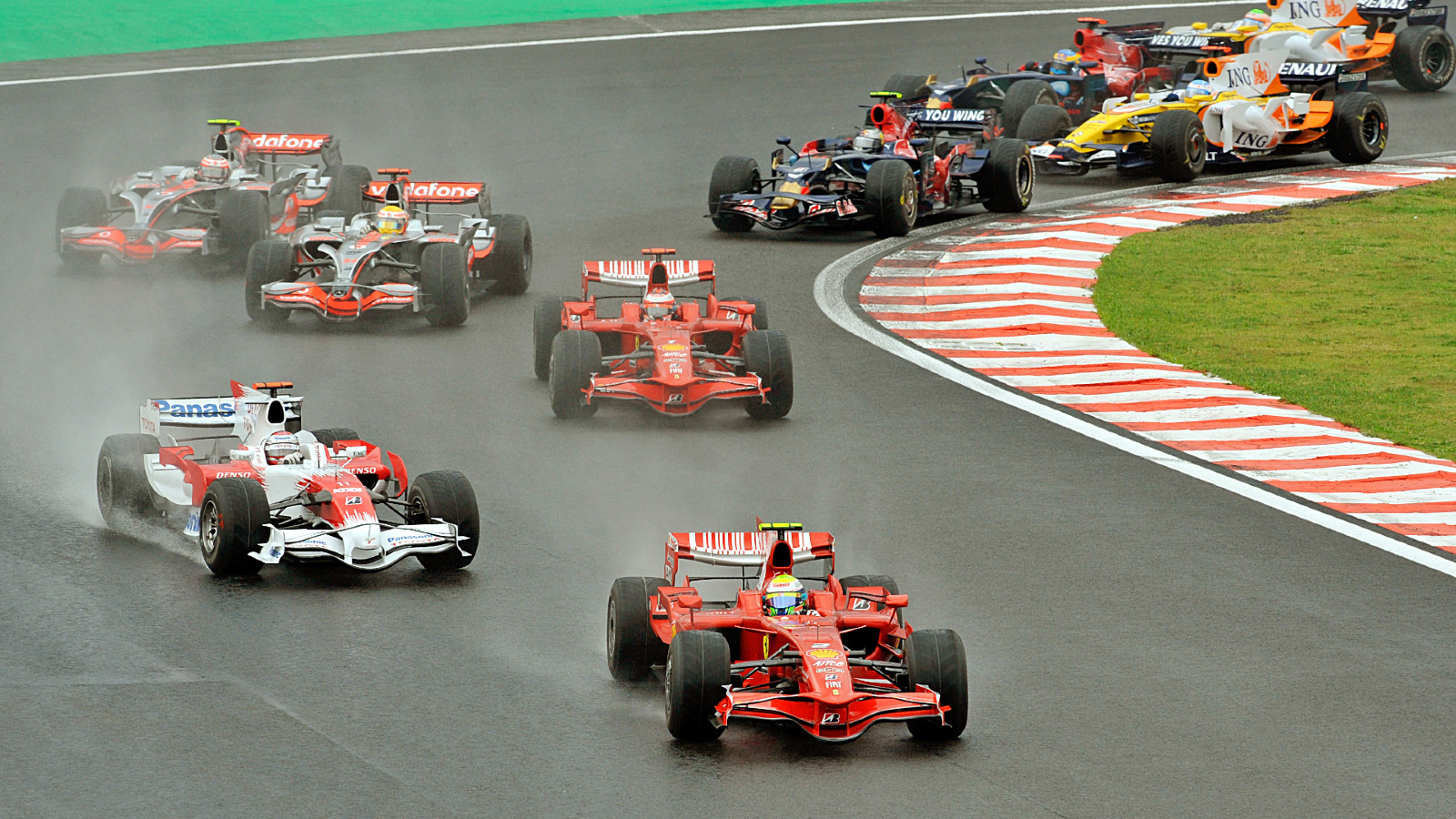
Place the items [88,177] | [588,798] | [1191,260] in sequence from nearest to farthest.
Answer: [588,798], [1191,260], [88,177]

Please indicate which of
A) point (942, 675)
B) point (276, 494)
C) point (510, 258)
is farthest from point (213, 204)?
point (942, 675)

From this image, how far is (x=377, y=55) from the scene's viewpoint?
111 feet

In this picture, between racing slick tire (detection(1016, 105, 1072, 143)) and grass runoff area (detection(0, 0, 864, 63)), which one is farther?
grass runoff area (detection(0, 0, 864, 63))

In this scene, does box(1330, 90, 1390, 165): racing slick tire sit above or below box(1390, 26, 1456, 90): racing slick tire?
below

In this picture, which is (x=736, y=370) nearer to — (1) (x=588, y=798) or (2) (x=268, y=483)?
(2) (x=268, y=483)

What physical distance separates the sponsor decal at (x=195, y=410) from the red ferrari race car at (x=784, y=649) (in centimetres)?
369

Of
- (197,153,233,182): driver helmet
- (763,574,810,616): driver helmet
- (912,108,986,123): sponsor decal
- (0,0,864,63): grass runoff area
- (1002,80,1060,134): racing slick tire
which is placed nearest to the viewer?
(763,574,810,616): driver helmet

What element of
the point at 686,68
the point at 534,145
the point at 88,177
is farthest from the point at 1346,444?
the point at 686,68

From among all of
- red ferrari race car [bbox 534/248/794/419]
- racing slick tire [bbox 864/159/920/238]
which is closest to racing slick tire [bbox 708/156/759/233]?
racing slick tire [bbox 864/159/920/238]

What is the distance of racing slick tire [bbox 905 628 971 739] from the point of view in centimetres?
845

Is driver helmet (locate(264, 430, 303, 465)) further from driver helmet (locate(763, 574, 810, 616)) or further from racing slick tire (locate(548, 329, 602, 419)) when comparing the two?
driver helmet (locate(763, 574, 810, 616))

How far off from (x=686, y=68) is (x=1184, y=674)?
25.1 meters

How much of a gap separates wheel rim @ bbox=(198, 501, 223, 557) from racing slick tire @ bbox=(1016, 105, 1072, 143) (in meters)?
17.4

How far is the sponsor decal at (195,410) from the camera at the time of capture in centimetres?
1195
